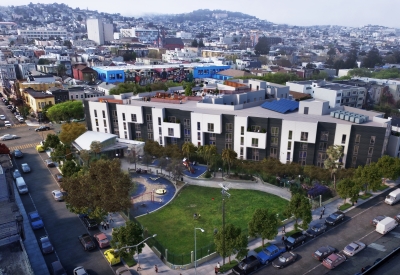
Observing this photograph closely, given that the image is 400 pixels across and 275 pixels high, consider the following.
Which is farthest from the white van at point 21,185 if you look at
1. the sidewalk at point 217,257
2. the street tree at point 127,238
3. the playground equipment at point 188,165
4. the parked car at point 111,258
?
the playground equipment at point 188,165

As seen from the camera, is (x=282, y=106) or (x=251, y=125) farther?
(x=282, y=106)

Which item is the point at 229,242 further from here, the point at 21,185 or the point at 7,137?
the point at 7,137

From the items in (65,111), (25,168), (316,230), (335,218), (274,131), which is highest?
(274,131)

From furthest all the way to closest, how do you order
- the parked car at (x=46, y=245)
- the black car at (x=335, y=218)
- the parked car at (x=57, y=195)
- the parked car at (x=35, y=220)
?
the parked car at (x=57, y=195) → the black car at (x=335, y=218) → the parked car at (x=35, y=220) → the parked car at (x=46, y=245)

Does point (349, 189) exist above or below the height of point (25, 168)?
above

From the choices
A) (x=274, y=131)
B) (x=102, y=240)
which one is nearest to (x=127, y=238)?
(x=102, y=240)

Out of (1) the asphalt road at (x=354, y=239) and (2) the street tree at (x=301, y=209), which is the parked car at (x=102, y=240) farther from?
(2) the street tree at (x=301, y=209)

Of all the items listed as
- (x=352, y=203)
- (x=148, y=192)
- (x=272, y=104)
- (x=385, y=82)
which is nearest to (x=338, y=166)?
(x=352, y=203)
